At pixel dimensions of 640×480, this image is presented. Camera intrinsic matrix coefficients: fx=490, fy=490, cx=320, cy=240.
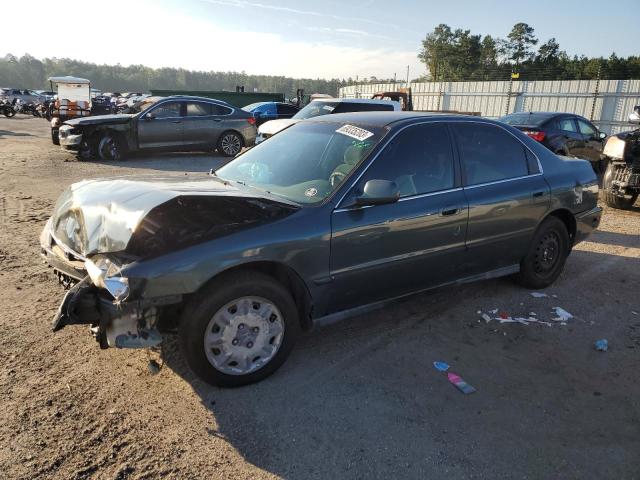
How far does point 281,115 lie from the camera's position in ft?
66.7

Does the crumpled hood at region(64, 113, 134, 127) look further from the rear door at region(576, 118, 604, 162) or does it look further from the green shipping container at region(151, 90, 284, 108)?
the green shipping container at region(151, 90, 284, 108)

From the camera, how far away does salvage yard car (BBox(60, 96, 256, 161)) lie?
1275cm

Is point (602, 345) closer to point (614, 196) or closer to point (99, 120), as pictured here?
point (614, 196)

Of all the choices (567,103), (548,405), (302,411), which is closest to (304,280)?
(302,411)

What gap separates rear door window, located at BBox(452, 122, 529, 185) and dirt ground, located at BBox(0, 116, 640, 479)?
1209mm

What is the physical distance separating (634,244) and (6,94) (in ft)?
143

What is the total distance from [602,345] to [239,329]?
9.23ft

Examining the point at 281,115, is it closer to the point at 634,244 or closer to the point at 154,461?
the point at 634,244

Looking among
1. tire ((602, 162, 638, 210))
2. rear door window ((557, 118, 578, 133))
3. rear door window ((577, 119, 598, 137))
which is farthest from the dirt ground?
rear door window ((577, 119, 598, 137))

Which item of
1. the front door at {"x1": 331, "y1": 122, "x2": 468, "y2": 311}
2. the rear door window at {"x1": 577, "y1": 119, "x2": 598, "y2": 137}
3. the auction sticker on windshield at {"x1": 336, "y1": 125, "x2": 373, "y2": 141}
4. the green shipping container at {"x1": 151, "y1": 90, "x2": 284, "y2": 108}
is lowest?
the front door at {"x1": 331, "y1": 122, "x2": 468, "y2": 311}

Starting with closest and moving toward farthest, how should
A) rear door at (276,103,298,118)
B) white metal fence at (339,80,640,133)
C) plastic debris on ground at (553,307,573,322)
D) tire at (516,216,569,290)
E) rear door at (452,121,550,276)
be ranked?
1. rear door at (452,121,550,276)
2. plastic debris on ground at (553,307,573,322)
3. tire at (516,216,569,290)
4. rear door at (276,103,298,118)
5. white metal fence at (339,80,640,133)

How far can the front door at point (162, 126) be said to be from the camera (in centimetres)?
1307

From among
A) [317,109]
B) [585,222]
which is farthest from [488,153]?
[317,109]

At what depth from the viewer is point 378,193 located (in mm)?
3264
